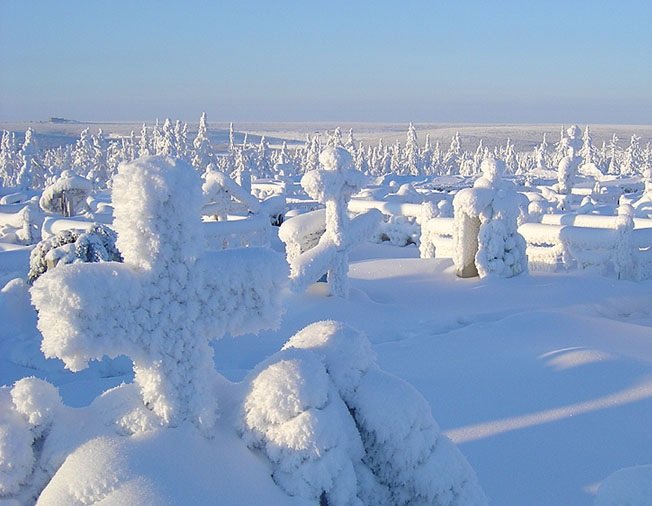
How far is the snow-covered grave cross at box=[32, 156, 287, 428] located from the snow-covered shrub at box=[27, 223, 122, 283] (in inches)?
316

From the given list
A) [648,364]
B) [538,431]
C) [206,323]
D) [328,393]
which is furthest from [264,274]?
[648,364]

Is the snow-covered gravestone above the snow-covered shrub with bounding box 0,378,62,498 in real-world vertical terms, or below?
below

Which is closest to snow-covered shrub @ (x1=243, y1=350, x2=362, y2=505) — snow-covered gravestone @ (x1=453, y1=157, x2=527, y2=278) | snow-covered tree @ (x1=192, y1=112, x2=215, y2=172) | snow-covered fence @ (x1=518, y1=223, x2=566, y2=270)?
snow-covered gravestone @ (x1=453, y1=157, x2=527, y2=278)

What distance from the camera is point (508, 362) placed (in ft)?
25.2

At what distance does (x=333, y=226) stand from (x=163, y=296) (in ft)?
30.4

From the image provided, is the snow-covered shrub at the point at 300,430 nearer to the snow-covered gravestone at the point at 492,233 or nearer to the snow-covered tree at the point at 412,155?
the snow-covered gravestone at the point at 492,233

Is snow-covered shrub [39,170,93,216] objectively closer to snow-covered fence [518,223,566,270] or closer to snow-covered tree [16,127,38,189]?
snow-covered fence [518,223,566,270]

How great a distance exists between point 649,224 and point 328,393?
18.5 metres

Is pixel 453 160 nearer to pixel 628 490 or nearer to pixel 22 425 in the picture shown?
pixel 628 490

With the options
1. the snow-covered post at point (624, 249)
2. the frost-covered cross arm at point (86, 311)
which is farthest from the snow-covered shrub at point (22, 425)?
the snow-covered post at point (624, 249)

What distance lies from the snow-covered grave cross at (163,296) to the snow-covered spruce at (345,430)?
25 cm

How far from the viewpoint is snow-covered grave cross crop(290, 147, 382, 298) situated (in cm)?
1140

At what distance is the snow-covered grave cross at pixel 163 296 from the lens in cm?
239

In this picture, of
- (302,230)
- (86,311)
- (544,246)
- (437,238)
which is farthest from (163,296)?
(437,238)
